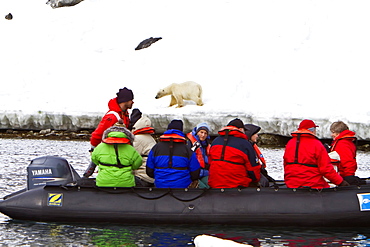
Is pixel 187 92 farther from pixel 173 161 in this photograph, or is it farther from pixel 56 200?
pixel 173 161

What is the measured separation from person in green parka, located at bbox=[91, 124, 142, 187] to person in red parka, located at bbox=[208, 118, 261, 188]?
1.01 meters

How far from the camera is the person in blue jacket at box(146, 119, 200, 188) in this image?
26.6 ft

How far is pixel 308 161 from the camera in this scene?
7.96 m

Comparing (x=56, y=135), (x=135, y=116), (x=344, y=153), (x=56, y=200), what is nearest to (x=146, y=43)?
(x=56, y=135)

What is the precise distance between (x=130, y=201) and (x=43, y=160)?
4.87 feet

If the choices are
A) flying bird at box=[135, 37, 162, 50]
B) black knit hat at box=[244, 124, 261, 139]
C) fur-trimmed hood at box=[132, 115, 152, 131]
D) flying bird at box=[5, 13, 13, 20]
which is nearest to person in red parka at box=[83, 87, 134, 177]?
fur-trimmed hood at box=[132, 115, 152, 131]

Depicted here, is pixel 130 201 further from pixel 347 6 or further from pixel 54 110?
pixel 347 6

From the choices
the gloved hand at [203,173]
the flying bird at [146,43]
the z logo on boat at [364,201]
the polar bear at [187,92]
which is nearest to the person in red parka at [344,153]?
the z logo on boat at [364,201]

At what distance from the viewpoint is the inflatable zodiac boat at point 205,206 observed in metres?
8.14

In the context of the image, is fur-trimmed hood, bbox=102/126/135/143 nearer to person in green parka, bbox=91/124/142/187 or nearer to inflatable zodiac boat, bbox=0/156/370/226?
person in green parka, bbox=91/124/142/187

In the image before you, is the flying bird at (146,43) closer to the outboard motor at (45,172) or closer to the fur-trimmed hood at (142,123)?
the outboard motor at (45,172)

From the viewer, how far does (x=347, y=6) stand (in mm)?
33031

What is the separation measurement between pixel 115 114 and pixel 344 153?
127 inches

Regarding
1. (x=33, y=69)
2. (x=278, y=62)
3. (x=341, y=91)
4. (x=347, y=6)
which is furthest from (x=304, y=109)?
(x=33, y=69)
